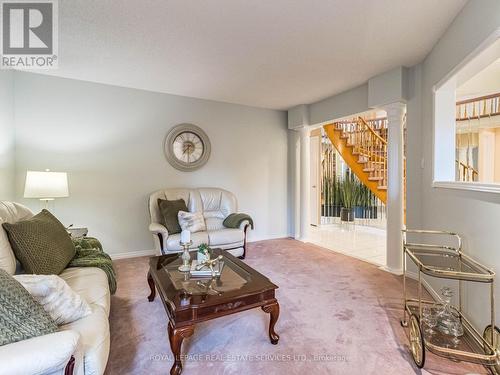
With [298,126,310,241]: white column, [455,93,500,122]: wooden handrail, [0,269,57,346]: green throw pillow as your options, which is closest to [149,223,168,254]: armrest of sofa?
[0,269,57,346]: green throw pillow

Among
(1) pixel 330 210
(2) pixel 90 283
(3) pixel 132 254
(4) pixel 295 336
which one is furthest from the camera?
(1) pixel 330 210

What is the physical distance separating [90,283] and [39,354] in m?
0.97

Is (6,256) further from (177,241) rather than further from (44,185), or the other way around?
(177,241)

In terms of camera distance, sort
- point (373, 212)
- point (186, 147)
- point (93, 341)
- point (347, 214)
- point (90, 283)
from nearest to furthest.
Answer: point (93, 341) → point (90, 283) → point (186, 147) → point (347, 214) → point (373, 212)

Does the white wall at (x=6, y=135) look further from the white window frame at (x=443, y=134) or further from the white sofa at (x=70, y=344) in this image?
the white window frame at (x=443, y=134)

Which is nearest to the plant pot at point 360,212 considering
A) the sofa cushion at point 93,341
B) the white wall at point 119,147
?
the white wall at point 119,147

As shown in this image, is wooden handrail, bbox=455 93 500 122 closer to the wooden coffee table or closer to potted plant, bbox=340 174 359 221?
potted plant, bbox=340 174 359 221

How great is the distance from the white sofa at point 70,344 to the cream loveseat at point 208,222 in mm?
1377

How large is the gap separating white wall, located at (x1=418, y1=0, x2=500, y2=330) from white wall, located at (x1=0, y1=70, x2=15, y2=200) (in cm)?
439

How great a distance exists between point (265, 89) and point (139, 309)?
10.5ft

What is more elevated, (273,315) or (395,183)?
(395,183)

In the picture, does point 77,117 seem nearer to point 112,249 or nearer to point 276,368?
point 112,249

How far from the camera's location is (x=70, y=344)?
97cm

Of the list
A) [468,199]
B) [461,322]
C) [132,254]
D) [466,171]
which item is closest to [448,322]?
[461,322]
